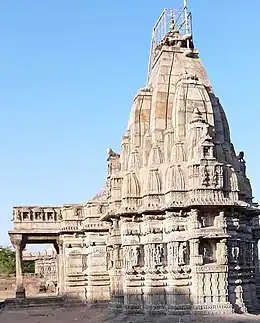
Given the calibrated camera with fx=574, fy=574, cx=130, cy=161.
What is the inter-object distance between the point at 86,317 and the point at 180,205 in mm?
9972

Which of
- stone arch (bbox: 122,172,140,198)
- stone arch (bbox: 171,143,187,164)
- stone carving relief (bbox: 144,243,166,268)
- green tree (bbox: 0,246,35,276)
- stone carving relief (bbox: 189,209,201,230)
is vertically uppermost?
stone arch (bbox: 171,143,187,164)

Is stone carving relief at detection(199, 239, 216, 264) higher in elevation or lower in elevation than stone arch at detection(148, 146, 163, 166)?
lower

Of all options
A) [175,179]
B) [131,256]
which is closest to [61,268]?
[131,256]

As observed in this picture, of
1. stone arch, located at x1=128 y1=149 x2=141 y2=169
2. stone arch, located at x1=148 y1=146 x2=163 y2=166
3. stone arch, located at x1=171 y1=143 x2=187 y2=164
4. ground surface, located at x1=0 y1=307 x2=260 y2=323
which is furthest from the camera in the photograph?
stone arch, located at x1=128 y1=149 x2=141 y2=169

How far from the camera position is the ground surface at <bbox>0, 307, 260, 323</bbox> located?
2144 cm

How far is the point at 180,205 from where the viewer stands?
75.4 ft

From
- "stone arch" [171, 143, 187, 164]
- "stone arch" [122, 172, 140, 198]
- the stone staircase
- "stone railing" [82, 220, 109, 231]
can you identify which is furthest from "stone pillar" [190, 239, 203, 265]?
the stone staircase

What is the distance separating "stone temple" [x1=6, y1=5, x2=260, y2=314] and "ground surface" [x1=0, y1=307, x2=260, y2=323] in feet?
1.89

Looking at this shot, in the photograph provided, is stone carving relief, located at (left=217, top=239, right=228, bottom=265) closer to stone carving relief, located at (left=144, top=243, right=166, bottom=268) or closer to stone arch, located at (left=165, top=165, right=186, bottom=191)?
stone carving relief, located at (left=144, top=243, right=166, bottom=268)

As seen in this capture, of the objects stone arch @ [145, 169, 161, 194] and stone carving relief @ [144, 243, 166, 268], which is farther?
stone arch @ [145, 169, 161, 194]

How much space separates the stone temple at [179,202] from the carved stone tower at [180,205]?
4 cm

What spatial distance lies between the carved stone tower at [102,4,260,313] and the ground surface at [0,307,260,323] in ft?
1.95

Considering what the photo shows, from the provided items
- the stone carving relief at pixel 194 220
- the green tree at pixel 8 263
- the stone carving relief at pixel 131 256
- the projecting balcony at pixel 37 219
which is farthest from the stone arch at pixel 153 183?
the green tree at pixel 8 263

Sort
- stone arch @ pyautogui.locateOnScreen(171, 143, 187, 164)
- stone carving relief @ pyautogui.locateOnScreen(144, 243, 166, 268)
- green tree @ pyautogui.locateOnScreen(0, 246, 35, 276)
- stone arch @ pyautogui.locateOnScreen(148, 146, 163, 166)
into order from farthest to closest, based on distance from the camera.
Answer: green tree @ pyautogui.locateOnScreen(0, 246, 35, 276), stone arch @ pyautogui.locateOnScreen(148, 146, 163, 166), stone arch @ pyautogui.locateOnScreen(171, 143, 187, 164), stone carving relief @ pyautogui.locateOnScreen(144, 243, 166, 268)
